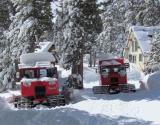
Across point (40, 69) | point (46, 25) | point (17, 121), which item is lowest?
point (17, 121)

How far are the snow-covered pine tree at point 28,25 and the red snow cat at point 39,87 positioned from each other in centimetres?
881

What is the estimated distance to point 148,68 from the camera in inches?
2021

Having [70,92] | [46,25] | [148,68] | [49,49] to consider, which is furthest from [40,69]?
[49,49]

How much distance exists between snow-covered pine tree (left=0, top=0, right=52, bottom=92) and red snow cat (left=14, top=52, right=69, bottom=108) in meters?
8.81

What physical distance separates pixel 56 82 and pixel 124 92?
5.70m

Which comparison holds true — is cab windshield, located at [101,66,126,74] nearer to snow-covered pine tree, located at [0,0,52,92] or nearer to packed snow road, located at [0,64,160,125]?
snow-covered pine tree, located at [0,0,52,92]

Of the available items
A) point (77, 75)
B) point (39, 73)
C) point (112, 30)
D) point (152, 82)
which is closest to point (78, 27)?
point (77, 75)

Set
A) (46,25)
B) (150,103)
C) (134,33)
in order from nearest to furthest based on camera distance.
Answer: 1. (150,103)
2. (46,25)
3. (134,33)

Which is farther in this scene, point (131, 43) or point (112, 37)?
point (112, 37)

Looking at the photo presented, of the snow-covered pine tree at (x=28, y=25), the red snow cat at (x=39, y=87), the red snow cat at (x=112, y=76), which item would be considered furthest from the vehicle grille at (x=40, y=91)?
the snow-covered pine tree at (x=28, y=25)

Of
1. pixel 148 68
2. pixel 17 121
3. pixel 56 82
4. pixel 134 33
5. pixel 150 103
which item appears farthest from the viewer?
pixel 134 33

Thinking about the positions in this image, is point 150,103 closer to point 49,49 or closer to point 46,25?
point 46,25

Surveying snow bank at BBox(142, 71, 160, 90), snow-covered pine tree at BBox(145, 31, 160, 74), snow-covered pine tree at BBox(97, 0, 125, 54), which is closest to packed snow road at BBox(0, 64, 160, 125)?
snow bank at BBox(142, 71, 160, 90)

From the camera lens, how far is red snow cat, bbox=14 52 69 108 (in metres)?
23.9
